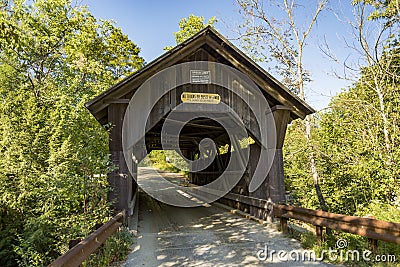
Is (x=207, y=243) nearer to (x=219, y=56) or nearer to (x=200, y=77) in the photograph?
(x=200, y=77)

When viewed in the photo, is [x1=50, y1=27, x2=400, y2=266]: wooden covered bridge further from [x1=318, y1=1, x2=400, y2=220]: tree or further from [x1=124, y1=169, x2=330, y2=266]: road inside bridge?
[x1=318, y1=1, x2=400, y2=220]: tree

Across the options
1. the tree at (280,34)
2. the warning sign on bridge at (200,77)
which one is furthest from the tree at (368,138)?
the warning sign on bridge at (200,77)

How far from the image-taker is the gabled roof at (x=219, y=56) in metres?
6.23

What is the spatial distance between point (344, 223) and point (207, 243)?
241 centimetres

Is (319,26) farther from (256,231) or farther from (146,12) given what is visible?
(256,231)

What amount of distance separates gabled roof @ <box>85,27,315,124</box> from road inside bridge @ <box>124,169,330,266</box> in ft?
9.49

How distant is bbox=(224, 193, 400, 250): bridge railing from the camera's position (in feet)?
11.0

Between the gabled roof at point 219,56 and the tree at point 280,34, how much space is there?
8.73 ft

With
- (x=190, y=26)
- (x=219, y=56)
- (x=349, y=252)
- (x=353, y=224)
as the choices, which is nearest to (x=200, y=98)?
(x=219, y=56)

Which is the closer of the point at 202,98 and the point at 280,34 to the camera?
the point at 202,98

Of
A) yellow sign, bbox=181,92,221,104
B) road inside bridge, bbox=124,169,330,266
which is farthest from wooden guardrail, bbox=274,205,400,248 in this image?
yellow sign, bbox=181,92,221,104

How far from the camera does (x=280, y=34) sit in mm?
10117

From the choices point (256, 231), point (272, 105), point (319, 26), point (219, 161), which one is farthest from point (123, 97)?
point (319, 26)

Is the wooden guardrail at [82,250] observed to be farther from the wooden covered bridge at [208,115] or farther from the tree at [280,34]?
the tree at [280,34]
